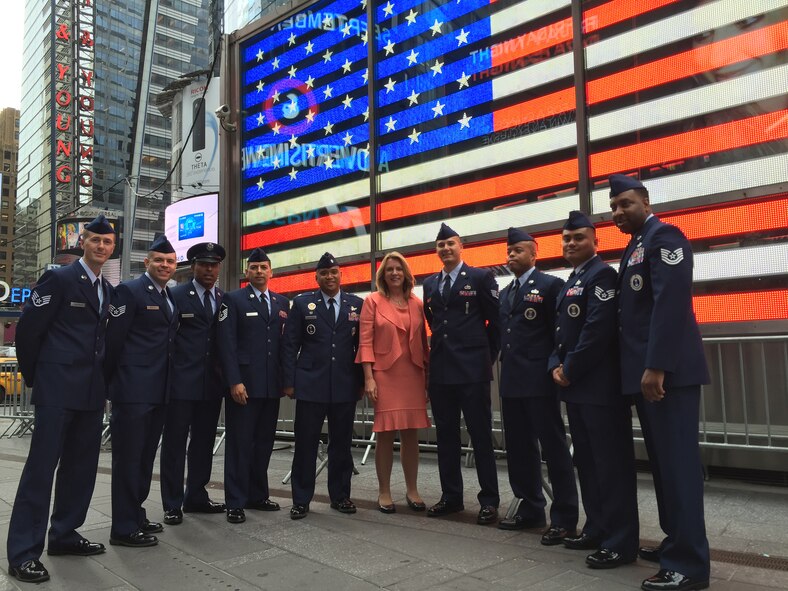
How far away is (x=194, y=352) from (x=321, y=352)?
0.96m

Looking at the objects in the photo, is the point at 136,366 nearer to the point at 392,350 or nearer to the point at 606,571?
the point at 392,350

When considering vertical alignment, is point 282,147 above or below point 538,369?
above

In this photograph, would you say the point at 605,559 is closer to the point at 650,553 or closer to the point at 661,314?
the point at 650,553

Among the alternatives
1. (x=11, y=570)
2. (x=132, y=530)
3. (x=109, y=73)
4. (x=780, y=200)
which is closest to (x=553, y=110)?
(x=780, y=200)

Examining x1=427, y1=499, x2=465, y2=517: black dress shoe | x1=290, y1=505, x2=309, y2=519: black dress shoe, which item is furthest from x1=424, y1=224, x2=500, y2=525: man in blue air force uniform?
x1=290, y1=505, x2=309, y2=519: black dress shoe

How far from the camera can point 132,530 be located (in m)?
4.08

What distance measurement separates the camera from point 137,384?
4234mm

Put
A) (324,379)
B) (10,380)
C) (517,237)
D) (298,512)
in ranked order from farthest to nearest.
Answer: (10,380) → (324,379) → (298,512) → (517,237)

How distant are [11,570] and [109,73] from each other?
274 feet

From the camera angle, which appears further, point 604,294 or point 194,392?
point 194,392

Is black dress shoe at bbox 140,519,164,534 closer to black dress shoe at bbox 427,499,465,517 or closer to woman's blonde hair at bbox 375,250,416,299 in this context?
black dress shoe at bbox 427,499,465,517

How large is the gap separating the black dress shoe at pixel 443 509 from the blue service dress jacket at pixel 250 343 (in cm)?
148

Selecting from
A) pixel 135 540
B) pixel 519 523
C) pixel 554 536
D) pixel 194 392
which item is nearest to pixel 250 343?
pixel 194 392

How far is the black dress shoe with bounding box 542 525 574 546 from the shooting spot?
12.4ft
